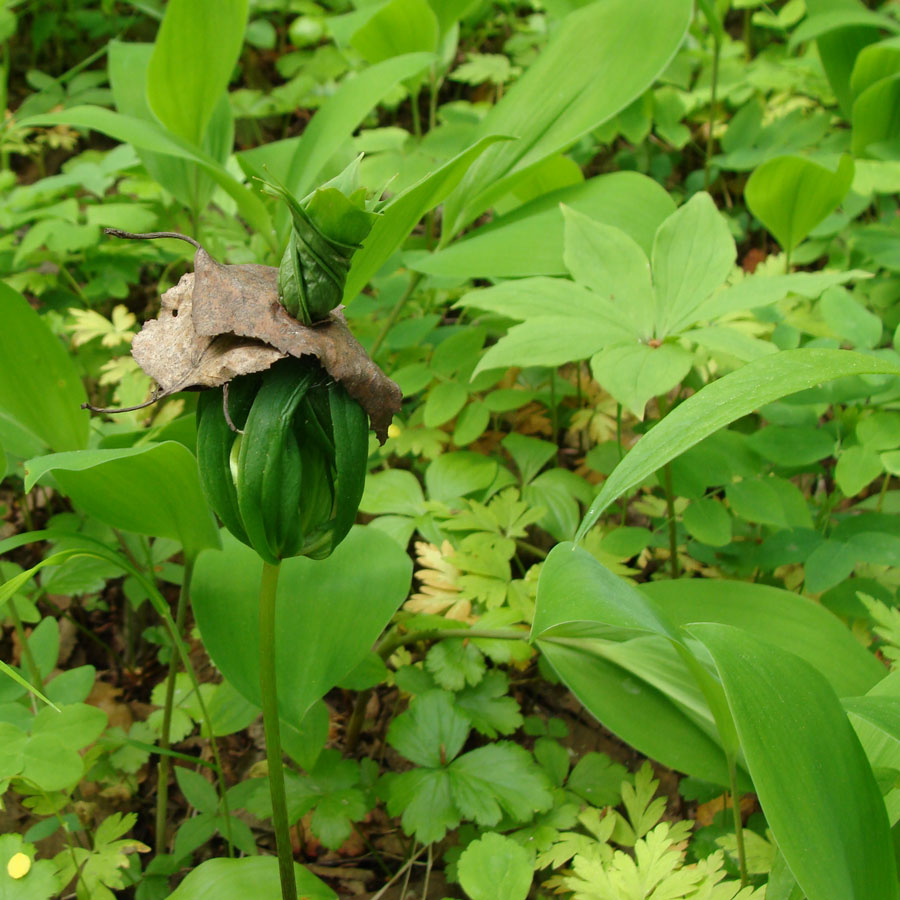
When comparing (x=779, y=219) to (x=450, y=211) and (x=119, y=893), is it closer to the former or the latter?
(x=450, y=211)

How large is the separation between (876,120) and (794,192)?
0.55 metres

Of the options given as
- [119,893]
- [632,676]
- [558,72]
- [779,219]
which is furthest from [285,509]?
[779,219]

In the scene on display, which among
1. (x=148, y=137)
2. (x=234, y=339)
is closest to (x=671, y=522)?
(x=234, y=339)

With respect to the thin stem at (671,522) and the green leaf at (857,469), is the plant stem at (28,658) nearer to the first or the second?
the thin stem at (671,522)

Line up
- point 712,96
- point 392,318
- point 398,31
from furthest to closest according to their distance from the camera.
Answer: point 712,96
point 398,31
point 392,318

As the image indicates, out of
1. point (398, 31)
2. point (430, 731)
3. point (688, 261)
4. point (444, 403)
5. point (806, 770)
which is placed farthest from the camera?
point (398, 31)

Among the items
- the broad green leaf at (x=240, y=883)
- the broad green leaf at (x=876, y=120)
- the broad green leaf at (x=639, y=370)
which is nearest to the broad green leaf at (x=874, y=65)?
the broad green leaf at (x=876, y=120)

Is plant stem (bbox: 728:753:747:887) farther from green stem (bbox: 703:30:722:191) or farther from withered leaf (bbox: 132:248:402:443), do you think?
green stem (bbox: 703:30:722:191)

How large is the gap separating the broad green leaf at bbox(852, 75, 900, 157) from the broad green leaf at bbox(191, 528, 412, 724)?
1581mm

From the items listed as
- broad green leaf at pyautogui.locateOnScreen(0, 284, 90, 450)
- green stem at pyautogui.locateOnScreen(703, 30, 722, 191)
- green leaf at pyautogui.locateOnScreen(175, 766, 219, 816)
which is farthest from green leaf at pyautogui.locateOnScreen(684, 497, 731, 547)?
green stem at pyautogui.locateOnScreen(703, 30, 722, 191)

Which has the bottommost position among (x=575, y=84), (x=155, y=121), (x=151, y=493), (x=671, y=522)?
(x=671, y=522)

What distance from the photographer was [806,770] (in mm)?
625

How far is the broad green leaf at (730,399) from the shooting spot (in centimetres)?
68

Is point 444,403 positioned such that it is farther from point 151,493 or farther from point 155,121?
point 155,121
